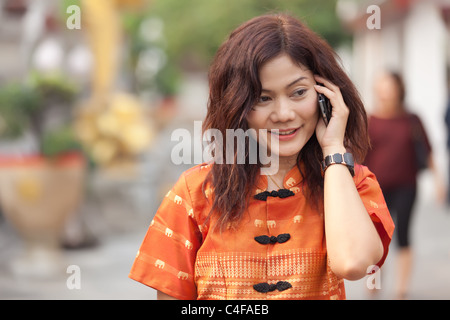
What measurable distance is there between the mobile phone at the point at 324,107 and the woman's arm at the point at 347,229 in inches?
3.7

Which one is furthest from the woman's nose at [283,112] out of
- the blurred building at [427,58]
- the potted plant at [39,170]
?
the blurred building at [427,58]

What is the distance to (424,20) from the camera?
1122cm

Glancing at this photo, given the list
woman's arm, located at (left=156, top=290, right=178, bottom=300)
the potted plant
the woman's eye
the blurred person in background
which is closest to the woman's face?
the woman's eye

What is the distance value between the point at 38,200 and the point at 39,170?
0.90ft

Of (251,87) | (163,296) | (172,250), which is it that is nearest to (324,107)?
(251,87)

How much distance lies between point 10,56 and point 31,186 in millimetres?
7606

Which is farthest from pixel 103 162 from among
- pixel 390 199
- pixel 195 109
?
pixel 195 109

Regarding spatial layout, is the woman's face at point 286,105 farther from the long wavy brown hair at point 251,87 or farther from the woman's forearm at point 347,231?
the woman's forearm at point 347,231

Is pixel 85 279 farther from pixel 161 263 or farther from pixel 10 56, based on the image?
pixel 10 56

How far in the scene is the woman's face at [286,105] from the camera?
174 cm

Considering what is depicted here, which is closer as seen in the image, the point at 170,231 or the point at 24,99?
the point at 170,231

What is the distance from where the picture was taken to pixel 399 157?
4.92 metres

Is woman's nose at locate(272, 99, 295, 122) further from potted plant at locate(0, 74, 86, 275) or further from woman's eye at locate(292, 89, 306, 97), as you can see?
potted plant at locate(0, 74, 86, 275)

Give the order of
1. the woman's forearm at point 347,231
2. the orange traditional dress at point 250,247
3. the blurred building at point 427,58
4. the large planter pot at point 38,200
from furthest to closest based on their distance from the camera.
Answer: the blurred building at point 427,58 → the large planter pot at point 38,200 → the orange traditional dress at point 250,247 → the woman's forearm at point 347,231
